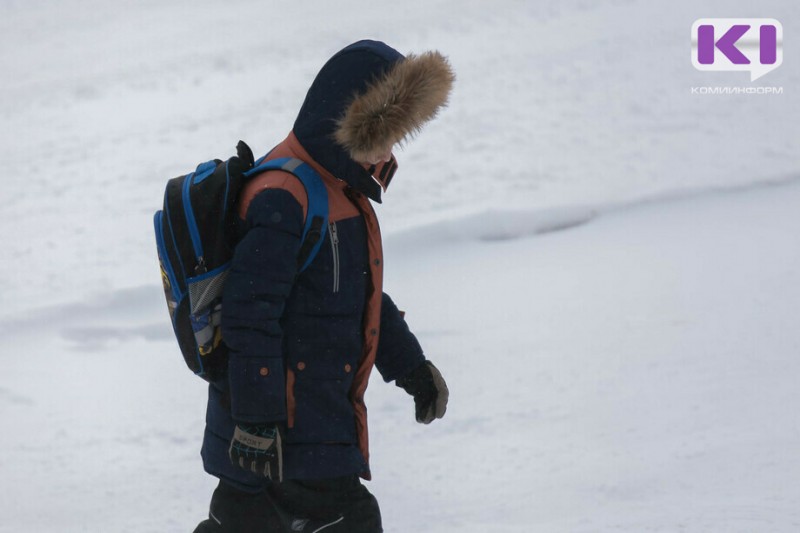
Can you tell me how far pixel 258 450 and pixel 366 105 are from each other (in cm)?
75

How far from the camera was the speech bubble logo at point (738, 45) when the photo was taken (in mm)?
8289

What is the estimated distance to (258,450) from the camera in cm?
227

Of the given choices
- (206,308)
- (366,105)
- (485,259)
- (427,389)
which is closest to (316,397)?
(206,308)

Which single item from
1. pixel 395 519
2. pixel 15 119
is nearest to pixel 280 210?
pixel 395 519

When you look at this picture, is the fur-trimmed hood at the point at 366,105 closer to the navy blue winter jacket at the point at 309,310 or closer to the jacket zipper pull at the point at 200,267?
the navy blue winter jacket at the point at 309,310

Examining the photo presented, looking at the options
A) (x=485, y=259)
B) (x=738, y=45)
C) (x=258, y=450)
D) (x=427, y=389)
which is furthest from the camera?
(x=738, y=45)

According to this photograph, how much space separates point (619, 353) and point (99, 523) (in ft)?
7.23

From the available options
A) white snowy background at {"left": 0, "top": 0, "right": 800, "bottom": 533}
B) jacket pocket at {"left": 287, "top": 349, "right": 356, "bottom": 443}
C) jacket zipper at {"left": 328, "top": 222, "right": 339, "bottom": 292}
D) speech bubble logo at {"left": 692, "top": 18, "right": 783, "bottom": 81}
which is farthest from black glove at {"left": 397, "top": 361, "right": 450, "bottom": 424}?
speech bubble logo at {"left": 692, "top": 18, "right": 783, "bottom": 81}

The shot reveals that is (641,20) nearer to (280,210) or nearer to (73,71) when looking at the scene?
(73,71)

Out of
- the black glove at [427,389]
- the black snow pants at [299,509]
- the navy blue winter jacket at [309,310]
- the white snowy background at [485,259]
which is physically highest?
the navy blue winter jacket at [309,310]

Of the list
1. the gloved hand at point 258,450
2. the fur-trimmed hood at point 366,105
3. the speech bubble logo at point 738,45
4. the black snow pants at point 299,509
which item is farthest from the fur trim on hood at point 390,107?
the speech bubble logo at point 738,45

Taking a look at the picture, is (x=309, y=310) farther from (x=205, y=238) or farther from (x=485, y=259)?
(x=485, y=259)

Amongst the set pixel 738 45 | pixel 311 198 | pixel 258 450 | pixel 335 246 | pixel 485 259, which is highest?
pixel 311 198

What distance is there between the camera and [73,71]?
27.0 ft
